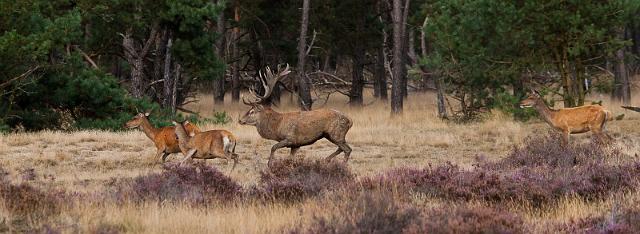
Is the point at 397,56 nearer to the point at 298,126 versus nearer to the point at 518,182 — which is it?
the point at 298,126

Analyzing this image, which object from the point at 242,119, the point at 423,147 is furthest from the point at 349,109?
the point at 242,119

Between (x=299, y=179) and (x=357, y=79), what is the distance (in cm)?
2666

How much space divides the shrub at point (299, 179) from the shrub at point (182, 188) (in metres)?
0.43

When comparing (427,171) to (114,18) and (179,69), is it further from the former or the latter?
(179,69)

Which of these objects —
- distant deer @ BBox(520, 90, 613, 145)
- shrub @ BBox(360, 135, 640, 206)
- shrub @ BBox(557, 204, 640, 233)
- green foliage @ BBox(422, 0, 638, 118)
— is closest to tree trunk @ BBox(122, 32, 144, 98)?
green foliage @ BBox(422, 0, 638, 118)

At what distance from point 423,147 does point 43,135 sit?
7.73 meters

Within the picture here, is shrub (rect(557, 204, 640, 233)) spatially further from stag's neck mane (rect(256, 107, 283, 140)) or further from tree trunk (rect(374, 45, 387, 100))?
tree trunk (rect(374, 45, 387, 100))

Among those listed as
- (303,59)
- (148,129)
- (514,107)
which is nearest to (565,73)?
(514,107)

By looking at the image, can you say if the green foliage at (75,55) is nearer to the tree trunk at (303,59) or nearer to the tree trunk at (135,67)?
the tree trunk at (135,67)

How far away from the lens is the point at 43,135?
1986 centimetres

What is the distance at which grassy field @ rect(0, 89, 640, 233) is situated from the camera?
29.2 feet

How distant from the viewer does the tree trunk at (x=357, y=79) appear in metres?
37.1

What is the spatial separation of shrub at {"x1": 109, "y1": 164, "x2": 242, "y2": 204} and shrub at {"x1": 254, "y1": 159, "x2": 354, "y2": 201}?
0.43m

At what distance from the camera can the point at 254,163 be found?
16281 millimetres
